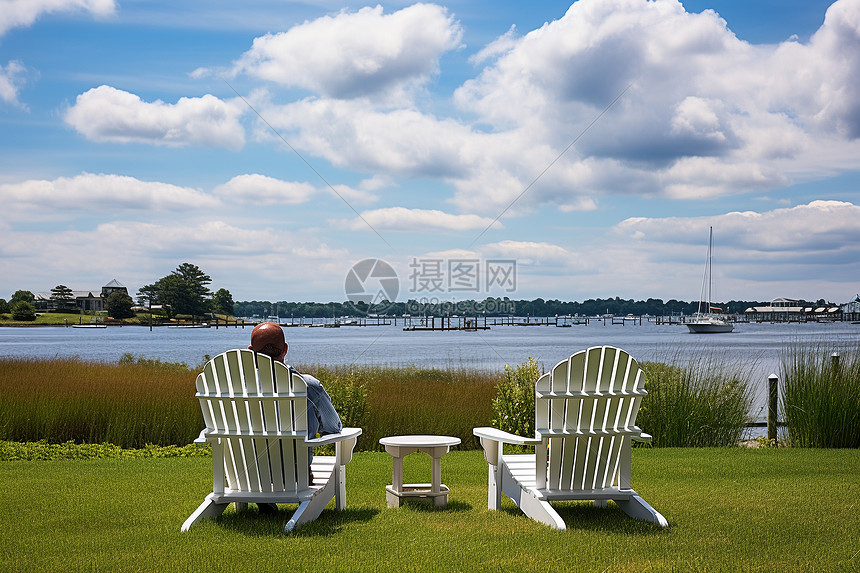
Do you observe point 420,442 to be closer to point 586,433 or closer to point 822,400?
point 586,433

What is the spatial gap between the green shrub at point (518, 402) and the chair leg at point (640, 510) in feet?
10.4

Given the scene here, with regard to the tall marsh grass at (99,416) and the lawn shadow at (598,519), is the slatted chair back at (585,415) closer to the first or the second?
the lawn shadow at (598,519)

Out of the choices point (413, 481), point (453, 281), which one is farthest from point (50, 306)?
point (413, 481)

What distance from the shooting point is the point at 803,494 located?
5.36 m

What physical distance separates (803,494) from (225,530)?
409 centimetres

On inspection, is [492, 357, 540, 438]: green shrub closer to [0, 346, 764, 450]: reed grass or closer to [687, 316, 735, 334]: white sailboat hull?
[0, 346, 764, 450]: reed grass

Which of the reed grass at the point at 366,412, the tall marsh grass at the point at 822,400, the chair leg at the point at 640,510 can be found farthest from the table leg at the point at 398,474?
the tall marsh grass at the point at 822,400

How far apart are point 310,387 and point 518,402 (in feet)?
12.9

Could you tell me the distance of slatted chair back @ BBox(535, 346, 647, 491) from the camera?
432 cm

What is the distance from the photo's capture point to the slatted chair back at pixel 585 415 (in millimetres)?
4316

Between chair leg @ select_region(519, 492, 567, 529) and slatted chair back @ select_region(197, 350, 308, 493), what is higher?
slatted chair back @ select_region(197, 350, 308, 493)

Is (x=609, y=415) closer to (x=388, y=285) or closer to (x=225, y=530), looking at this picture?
(x=225, y=530)

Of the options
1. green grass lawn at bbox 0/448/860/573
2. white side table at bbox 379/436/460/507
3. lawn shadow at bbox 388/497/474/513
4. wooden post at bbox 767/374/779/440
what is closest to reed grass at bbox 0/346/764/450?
wooden post at bbox 767/374/779/440

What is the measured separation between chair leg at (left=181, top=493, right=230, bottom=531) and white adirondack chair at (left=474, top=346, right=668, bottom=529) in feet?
5.90
